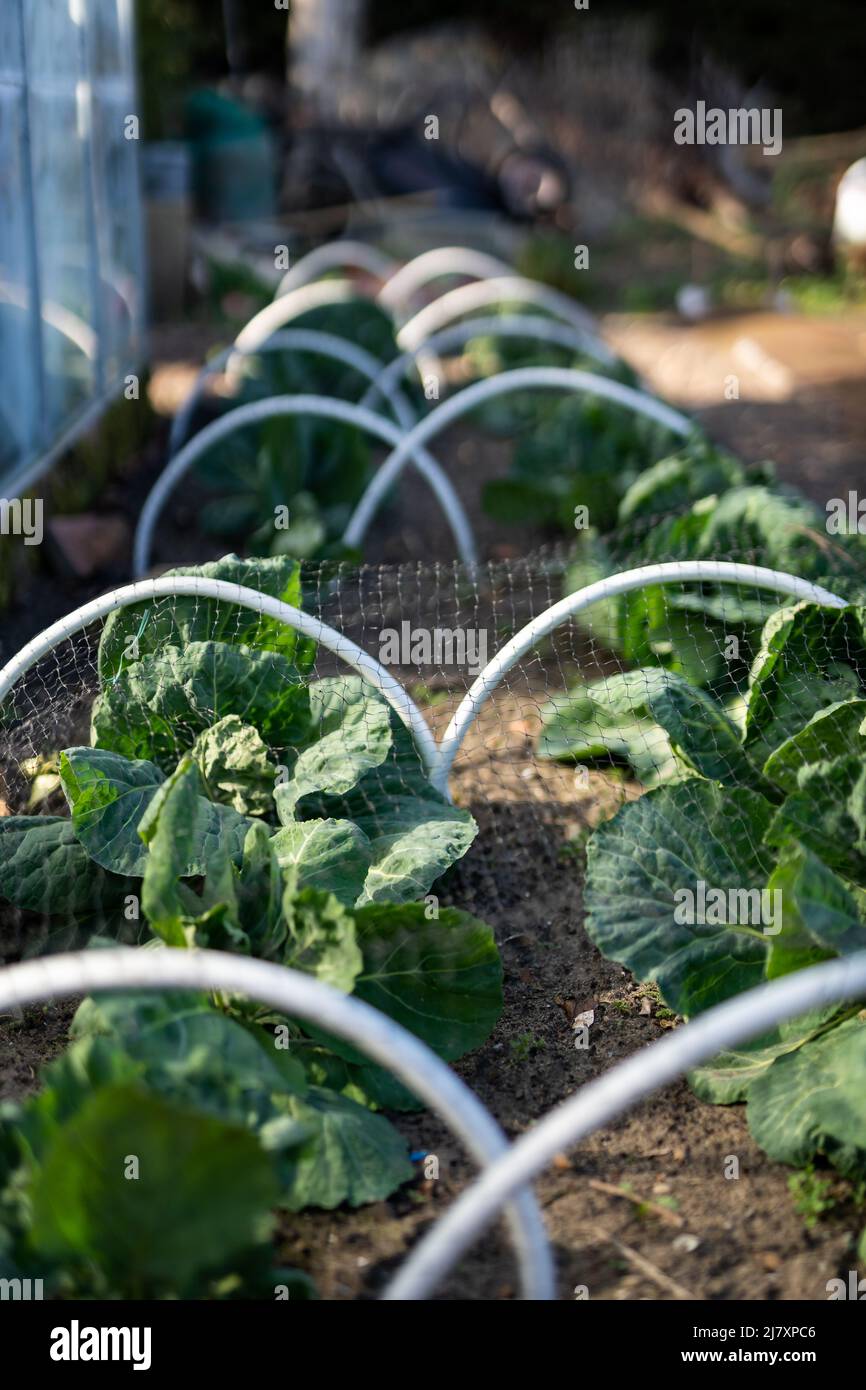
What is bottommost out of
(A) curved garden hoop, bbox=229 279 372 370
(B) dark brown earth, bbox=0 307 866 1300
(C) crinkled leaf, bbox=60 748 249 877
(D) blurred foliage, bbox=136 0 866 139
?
(B) dark brown earth, bbox=0 307 866 1300

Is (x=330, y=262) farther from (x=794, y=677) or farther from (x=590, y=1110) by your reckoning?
(x=590, y=1110)

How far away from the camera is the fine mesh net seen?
2586 millimetres

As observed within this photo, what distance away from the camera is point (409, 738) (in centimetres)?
293

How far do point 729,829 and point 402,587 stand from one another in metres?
2.08

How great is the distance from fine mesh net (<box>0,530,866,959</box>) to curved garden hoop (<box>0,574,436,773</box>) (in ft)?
0.20

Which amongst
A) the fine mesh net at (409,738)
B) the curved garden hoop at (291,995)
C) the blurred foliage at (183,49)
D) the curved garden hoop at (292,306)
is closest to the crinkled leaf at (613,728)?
the fine mesh net at (409,738)

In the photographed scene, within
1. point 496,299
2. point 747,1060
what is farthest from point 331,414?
point 747,1060

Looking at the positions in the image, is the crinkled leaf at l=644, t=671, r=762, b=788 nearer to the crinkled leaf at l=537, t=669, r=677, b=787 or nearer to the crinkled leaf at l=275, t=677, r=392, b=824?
the crinkled leaf at l=537, t=669, r=677, b=787

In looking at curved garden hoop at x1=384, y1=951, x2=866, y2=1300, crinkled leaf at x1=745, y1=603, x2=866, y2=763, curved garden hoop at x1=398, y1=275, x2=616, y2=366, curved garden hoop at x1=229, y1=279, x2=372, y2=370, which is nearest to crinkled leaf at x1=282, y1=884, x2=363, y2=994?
curved garden hoop at x1=384, y1=951, x2=866, y2=1300

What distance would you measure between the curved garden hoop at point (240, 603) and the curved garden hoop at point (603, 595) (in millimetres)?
64

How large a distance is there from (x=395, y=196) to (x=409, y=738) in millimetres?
9937

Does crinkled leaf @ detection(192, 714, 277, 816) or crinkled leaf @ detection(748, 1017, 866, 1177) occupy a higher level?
crinkled leaf @ detection(192, 714, 277, 816)
